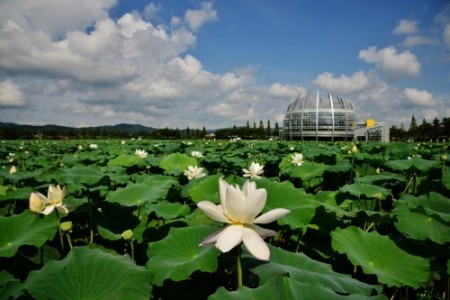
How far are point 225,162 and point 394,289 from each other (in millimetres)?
Answer: 3276

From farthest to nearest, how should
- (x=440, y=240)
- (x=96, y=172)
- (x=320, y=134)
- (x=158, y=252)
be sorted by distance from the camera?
(x=320, y=134)
(x=96, y=172)
(x=440, y=240)
(x=158, y=252)

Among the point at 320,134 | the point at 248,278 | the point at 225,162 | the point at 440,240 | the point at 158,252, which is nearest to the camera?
the point at 248,278

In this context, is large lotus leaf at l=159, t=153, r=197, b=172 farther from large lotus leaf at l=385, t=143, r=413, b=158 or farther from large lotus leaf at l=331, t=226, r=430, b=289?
large lotus leaf at l=385, t=143, r=413, b=158

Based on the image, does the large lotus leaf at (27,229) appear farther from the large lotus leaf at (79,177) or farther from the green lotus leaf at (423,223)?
the green lotus leaf at (423,223)

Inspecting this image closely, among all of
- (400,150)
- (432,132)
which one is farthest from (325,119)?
(400,150)

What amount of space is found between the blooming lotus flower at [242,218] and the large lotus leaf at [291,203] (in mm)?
705

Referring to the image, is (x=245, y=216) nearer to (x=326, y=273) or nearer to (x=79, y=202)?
(x=326, y=273)

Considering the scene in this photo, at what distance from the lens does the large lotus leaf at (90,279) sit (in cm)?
107

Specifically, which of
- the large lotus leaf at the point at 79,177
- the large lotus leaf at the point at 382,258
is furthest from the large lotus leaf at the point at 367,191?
the large lotus leaf at the point at 79,177

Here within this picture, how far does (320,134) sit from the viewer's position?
55094mm

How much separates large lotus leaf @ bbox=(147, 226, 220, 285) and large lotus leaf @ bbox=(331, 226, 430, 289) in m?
0.71

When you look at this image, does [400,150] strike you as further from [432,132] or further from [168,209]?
[432,132]

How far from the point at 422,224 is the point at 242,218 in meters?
1.39

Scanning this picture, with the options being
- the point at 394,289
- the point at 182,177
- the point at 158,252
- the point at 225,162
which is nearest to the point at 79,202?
the point at 158,252
